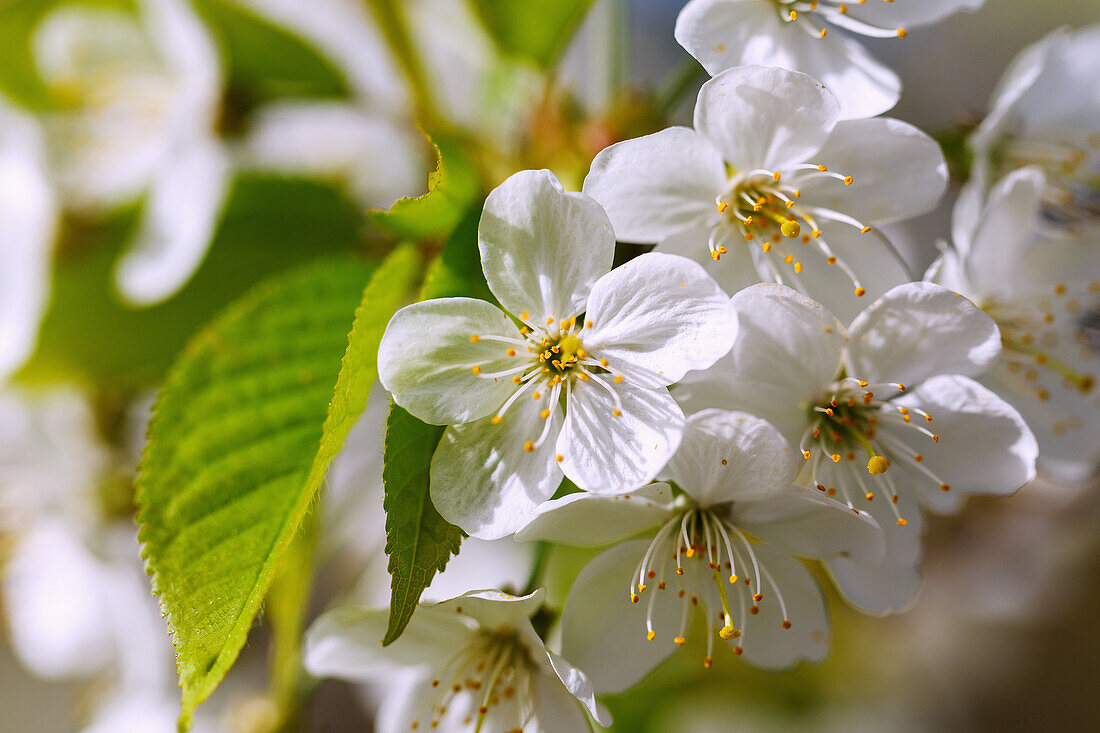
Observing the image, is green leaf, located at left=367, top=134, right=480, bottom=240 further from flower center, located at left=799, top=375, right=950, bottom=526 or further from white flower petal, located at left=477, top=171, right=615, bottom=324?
flower center, located at left=799, top=375, right=950, bottom=526

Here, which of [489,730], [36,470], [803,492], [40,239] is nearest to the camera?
[803,492]

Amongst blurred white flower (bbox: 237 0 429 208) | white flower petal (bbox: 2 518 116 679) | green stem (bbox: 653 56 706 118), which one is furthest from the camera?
white flower petal (bbox: 2 518 116 679)

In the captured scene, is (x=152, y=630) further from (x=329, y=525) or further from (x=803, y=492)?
(x=803, y=492)

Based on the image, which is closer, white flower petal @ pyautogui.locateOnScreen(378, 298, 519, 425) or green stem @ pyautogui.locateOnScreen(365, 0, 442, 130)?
white flower petal @ pyautogui.locateOnScreen(378, 298, 519, 425)

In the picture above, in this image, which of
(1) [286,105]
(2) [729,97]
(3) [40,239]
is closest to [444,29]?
(1) [286,105]

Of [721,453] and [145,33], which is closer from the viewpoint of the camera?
[721,453]

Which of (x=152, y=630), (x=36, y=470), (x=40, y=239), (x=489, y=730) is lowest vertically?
(x=152, y=630)

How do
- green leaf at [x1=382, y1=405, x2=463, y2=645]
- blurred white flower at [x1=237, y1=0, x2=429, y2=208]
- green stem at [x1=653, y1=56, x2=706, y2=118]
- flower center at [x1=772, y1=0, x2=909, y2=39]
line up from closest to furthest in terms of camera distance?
green leaf at [x1=382, y1=405, x2=463, y2=645] < flower center at [x1=772, y1=0, x2=909, y2=39] < green stem at [x1=653, y1=56, x2=706, y2=118] < blurred white flower at [x1=237, y1=0, x2=429, y2=208]

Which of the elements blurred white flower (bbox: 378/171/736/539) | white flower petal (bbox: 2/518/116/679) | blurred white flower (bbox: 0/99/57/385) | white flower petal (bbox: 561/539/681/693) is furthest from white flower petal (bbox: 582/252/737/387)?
white flower petal (bbox: 2/518/116/679)

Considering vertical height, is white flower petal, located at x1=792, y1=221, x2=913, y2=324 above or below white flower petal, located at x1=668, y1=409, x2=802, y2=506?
above
